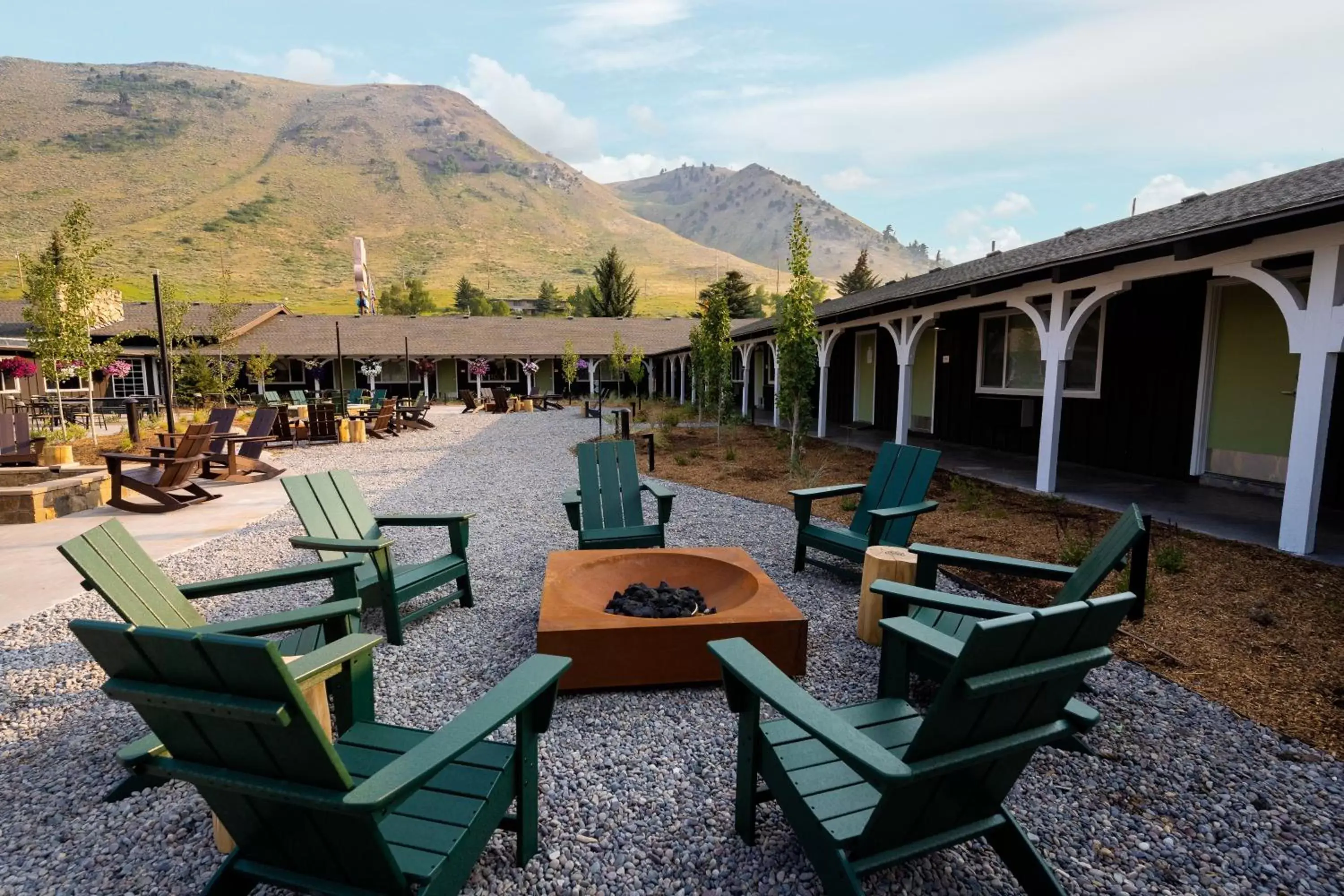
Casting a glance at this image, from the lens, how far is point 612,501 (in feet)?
15.3

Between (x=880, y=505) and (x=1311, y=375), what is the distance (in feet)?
9.35

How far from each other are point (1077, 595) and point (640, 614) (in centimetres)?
187

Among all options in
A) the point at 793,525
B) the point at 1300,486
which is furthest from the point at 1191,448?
the point at 793,525

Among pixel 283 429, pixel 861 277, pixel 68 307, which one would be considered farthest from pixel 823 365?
pixel 861 277

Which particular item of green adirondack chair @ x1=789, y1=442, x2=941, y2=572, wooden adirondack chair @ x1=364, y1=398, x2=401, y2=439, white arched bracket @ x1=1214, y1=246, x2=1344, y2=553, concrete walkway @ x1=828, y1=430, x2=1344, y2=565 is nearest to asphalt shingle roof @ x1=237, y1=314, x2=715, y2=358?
wooden adirondack chair @ x1=364, y1=398, x2=401, y2=439

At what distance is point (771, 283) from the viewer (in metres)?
122

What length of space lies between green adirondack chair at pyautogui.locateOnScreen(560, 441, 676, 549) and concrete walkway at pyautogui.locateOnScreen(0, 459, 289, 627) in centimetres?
278

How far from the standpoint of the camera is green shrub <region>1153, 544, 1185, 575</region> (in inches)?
168

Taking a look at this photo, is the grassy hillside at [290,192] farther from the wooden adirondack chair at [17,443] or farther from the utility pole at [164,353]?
the wooden adirondack chair at [17,443]

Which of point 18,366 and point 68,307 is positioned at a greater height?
point 68,307

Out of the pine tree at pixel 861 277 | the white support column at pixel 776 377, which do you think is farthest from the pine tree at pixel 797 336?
the pine tree at pixel 861 277

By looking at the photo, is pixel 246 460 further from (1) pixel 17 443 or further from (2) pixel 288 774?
(2) pixel 288 774

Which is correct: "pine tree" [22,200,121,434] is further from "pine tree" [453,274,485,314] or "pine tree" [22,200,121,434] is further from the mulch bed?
Answer: "pine tree" [453,274,485,314]

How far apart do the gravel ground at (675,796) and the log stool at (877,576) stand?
135 millimetres
